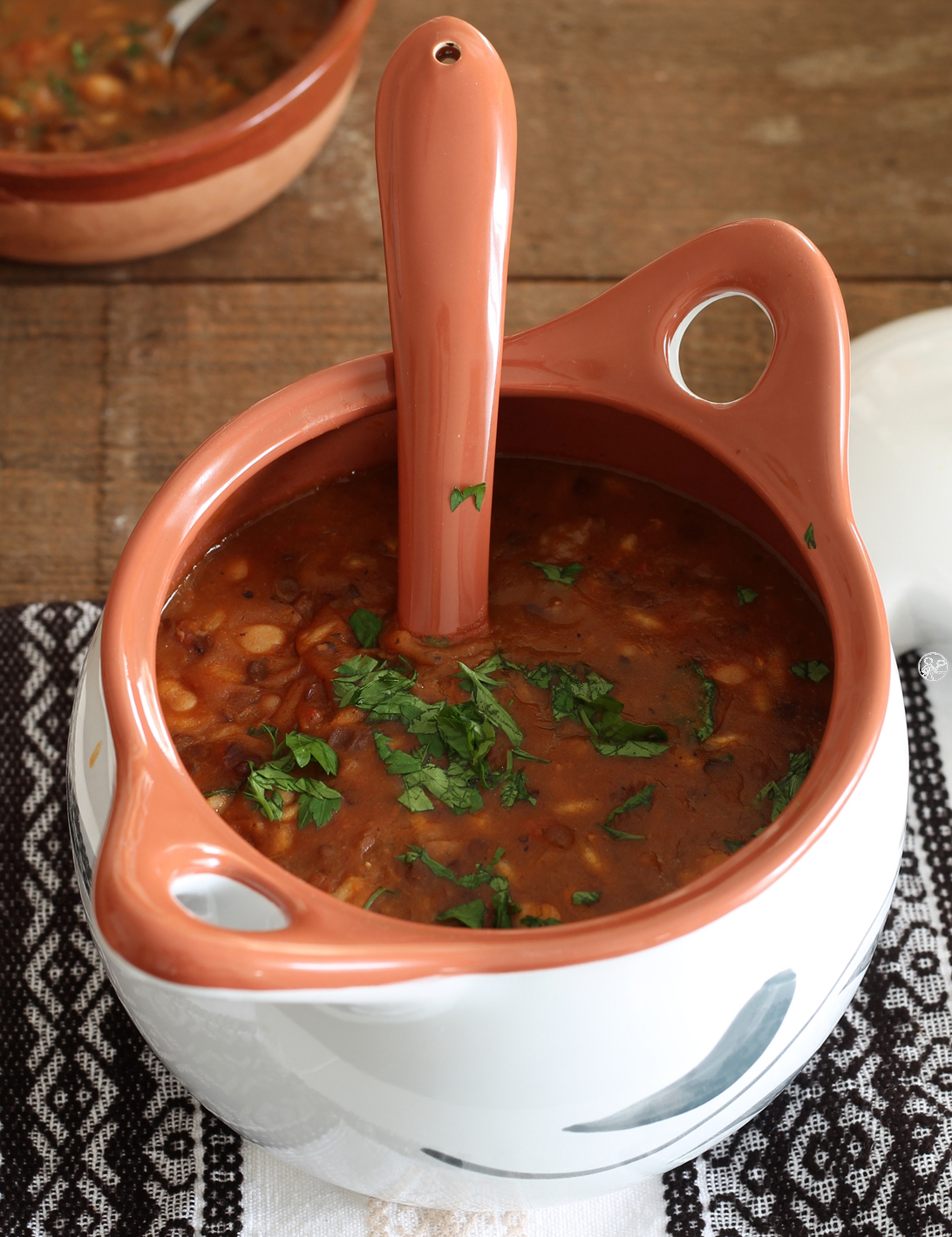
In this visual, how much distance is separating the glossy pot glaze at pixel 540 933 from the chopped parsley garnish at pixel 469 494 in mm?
93

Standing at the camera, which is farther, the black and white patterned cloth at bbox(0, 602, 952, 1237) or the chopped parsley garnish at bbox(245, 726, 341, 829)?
the black and white patterned cloth at bbox(0, 602, 952, 1237)

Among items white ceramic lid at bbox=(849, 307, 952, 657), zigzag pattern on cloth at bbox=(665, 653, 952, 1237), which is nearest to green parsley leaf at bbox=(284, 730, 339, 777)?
zigzag pattern on cloth at bbox=(665, 653, 952, 1237)

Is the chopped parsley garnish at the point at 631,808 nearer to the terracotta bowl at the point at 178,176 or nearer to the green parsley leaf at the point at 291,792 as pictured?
the green parsley leaf at the point at 291,792

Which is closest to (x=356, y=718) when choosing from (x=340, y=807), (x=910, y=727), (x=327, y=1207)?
(x=340, y=807)

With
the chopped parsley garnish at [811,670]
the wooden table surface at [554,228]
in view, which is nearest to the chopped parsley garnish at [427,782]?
the chopped parsley garnish at [811,670]

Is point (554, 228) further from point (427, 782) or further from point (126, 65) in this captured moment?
point (427, 782)

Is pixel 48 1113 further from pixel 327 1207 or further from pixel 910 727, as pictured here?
pixel 910 727

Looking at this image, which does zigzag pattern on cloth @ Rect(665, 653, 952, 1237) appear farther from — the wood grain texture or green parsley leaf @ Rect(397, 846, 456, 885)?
the wood grain texture

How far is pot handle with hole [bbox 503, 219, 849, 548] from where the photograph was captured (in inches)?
39.2

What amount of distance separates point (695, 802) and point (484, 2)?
1587 millimetres

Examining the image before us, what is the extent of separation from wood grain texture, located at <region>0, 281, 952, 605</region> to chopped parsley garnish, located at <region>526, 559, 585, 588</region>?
2.17 feet

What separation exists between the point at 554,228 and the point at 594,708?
1.06 meters

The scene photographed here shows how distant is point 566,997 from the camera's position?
800 mm

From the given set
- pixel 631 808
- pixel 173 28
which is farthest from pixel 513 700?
pixel 173 28
